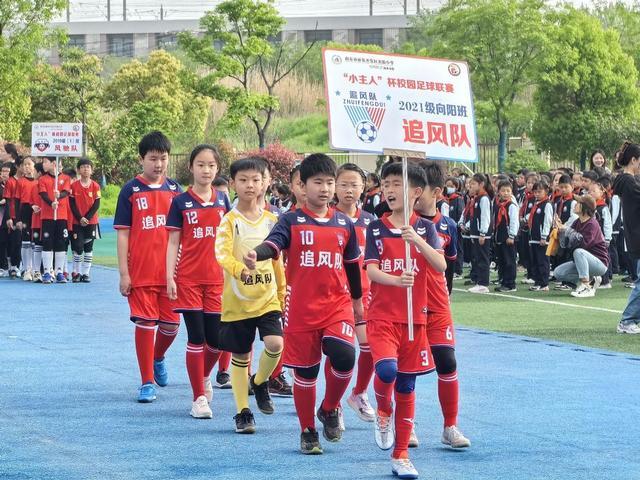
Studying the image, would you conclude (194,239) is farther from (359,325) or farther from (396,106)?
(396,106)

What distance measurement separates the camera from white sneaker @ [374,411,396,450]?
6.86m

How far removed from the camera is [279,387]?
9.10 meters

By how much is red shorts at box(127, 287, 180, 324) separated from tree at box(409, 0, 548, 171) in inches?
1066

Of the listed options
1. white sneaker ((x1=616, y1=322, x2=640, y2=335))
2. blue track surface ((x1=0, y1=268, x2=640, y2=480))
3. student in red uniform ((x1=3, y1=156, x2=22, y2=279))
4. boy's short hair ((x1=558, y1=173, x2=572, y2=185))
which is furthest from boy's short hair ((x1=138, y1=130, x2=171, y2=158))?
student in red uniform ((x1=3, y1=156, x2=22, y2=279))

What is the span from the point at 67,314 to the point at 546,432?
858cm

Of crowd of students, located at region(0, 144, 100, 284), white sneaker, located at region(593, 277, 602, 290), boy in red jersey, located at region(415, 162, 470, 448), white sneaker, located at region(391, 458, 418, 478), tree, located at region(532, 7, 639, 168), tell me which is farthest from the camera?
tree, located at region(532, 7, 639, 168)

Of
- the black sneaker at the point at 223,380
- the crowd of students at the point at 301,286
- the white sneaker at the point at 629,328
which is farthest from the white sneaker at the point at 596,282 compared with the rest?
the black sneaker at the point at 223,380

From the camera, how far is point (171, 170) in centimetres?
4406

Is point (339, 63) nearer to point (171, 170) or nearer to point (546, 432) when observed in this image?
point (546, 432)

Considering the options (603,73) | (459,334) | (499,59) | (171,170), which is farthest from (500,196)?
(171,170)

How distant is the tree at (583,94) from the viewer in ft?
120

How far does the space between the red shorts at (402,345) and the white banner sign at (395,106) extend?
1.04m

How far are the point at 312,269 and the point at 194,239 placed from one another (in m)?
1.71

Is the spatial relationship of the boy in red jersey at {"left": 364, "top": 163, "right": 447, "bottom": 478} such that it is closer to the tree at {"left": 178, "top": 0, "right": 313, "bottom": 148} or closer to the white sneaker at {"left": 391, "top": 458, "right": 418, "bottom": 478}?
the white sneaker at {"left": 391, "top": 458, "right": 418, "bottom": 478}
